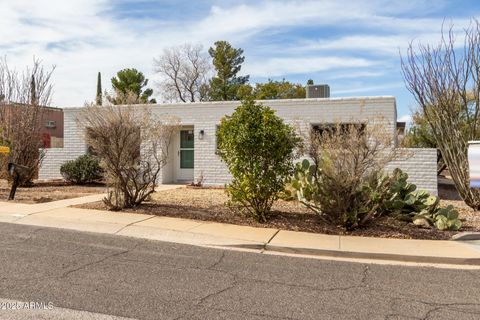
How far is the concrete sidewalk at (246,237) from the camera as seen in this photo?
7.36m

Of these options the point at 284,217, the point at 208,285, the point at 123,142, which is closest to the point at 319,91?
the point at 284,217

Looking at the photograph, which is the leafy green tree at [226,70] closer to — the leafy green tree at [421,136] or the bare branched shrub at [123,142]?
Answer: the leafy green tree at [421,136]

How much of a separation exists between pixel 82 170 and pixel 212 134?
507cm

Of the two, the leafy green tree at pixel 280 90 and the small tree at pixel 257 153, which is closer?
the small tree at pixel 257 153

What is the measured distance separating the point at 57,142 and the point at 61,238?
19.2 metres

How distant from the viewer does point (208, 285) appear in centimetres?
558

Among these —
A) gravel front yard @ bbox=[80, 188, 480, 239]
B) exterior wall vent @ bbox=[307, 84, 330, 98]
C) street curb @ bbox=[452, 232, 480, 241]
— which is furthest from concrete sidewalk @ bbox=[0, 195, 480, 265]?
exterior wall vent @ bbox=[307, 84, 330, 98]

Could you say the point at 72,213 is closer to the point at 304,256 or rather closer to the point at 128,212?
the point at 128,212

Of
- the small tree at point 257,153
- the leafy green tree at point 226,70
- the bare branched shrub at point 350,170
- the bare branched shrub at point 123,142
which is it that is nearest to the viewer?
the bare branched shrub at point 350,170

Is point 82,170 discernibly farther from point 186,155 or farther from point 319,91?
point 319,91

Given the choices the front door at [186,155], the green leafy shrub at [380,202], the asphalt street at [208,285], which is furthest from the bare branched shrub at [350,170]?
the front door at [186,155]

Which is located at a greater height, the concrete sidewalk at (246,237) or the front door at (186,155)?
the front door at (186,155)

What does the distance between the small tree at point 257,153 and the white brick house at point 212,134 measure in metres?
5.46

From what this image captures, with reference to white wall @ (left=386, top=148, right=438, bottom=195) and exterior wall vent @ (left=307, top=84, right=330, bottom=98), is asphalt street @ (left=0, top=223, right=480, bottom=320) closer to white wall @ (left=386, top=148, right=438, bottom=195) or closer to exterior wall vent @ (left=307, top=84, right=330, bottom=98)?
white wall @ (left=386, top=148, right=438, bottom=195)
